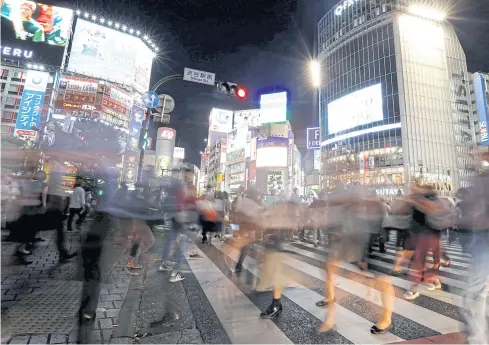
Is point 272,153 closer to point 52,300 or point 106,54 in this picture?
point 106,54

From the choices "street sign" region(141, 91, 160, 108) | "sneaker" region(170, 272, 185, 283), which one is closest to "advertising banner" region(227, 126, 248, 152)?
"street sign" region(141, 91, 160, 108)

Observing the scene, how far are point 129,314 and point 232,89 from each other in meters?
8.98

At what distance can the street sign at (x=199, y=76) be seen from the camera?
380 inches

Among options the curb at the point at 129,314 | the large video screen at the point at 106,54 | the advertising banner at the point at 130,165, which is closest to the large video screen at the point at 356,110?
the large video screen at the point at 106,54

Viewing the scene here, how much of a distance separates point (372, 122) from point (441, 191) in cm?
2037

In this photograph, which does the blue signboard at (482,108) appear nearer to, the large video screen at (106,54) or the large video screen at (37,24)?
the large video screen at (106,54)

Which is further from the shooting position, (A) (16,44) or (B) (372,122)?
(B) (372,122)

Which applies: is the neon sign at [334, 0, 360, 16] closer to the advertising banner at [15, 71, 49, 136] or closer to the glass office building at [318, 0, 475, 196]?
the glass office building at [318, 0, 475, 196]

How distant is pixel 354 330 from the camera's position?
321 centimetres

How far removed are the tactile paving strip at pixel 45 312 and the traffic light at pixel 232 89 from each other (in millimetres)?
8484

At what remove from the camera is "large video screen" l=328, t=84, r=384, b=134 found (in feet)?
200

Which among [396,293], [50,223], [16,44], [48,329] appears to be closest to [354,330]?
[396,293]

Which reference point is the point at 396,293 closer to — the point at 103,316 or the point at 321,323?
the point at 321,323

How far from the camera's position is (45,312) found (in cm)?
335
